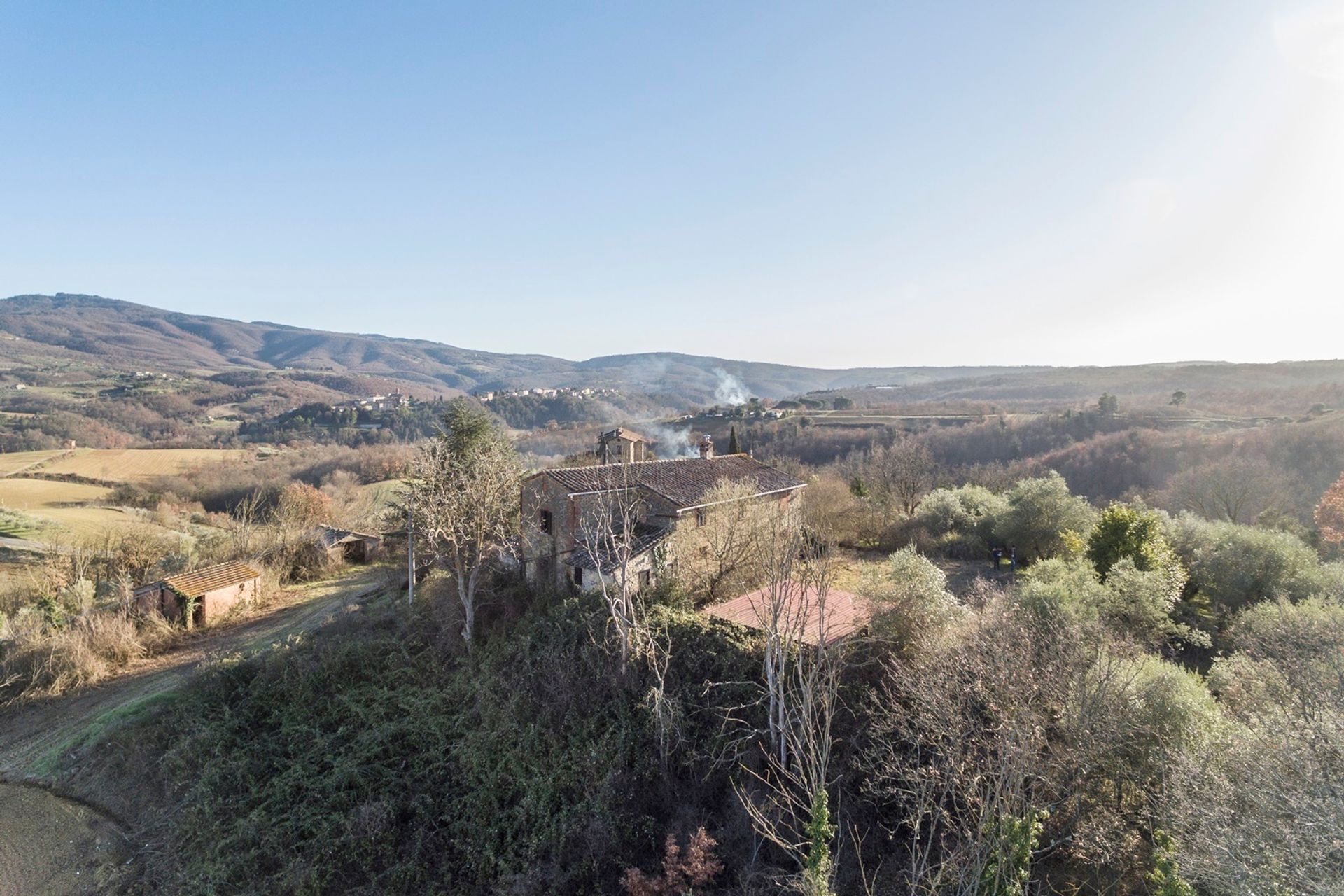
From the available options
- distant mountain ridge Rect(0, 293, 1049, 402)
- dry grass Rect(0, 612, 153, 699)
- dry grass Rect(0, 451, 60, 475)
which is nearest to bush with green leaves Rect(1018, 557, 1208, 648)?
dry grass Rect(0, 612, 153, 699)

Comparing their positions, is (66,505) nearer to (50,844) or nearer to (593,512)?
(50,844)

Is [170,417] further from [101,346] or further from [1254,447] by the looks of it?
[1254,447]

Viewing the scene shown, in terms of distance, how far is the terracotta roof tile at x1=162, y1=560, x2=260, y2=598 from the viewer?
2270 centimetres

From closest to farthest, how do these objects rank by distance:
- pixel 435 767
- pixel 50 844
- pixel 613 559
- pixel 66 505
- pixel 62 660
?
pixel 50 844
pixel 435 767
pixel 613 559
pixel 62 660
pixel 66 505

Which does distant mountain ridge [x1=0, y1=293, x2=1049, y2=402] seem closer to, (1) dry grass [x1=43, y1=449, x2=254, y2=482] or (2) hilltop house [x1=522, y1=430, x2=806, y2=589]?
(1) dry grass [x1=43, y1=449, x2=254, y2=482]

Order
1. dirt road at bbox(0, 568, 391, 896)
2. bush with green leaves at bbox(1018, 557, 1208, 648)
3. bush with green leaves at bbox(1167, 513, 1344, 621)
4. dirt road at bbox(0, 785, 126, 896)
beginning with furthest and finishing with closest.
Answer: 1. bush with green leaves at bbox(1167, 513, 1344, 621)
2. bush with green leaves at bbox(1018, 557, 1208, 648)
3. dirt road at bbox(0, 568, 391, 896)
4. dirt road at bbox(0, 785, 126, 896)

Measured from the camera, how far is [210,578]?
24.0m

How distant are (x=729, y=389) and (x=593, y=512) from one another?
143m

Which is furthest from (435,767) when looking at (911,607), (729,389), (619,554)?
(729,389)

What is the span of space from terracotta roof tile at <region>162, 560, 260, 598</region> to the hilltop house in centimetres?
1435

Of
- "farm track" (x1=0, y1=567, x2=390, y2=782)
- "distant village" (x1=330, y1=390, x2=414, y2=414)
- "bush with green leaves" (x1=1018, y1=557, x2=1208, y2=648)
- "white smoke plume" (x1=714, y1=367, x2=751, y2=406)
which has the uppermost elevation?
"white smoke plume" (x1=714, y1=367, x2=751, y2=406)

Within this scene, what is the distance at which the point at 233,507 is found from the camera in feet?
154

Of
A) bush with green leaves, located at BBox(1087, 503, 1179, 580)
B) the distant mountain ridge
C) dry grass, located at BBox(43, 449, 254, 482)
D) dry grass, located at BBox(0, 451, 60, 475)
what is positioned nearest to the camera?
bush with green leaves, located at BBox(1087, 503, 1179, 580)

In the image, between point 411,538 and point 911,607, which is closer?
point 911,607
